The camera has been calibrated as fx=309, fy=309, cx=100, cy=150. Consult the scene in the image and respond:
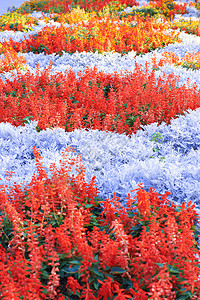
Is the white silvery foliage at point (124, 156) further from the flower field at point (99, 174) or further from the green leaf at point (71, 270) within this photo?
the green leaf at point (71, 270)

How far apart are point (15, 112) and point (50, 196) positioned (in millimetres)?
2851

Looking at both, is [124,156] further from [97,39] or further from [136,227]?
[97,39]

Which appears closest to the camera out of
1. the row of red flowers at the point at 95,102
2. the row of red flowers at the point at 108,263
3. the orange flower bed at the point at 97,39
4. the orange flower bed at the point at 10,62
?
the row of red flowers at the point at 108,263

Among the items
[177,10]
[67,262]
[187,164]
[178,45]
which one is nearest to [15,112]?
[187,164]

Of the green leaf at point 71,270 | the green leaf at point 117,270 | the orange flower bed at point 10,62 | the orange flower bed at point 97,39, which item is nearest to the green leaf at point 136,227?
the green leaf at point 117,270

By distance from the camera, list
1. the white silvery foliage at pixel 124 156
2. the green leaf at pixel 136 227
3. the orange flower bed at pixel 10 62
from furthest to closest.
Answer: the orange flower bed at pixel 10 62
the white silvery foliage at pixel 124 156
the green leaf at pixel 136 227

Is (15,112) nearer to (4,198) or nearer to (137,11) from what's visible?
(4,198)

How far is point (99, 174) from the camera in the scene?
4.16m

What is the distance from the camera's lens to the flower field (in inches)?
99.8

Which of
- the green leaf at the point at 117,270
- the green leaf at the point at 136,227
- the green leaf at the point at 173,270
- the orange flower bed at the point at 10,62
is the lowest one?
the green leaf at the point at 136,227

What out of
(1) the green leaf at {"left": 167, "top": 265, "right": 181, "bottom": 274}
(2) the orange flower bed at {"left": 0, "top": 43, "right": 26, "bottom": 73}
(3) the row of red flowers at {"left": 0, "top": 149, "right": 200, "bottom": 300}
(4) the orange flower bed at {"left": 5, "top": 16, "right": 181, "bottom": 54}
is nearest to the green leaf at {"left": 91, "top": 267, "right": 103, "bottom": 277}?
(3) the row of red flowers at {"left": 0, "top": 149, "right": 200, "bottom": 300}

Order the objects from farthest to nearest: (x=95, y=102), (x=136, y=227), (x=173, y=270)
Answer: (x=95, y=102)
(x=136, y=227)
(x=173, y=270)

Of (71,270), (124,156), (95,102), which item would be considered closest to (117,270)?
(71,270)

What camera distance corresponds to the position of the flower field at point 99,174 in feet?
8.32
